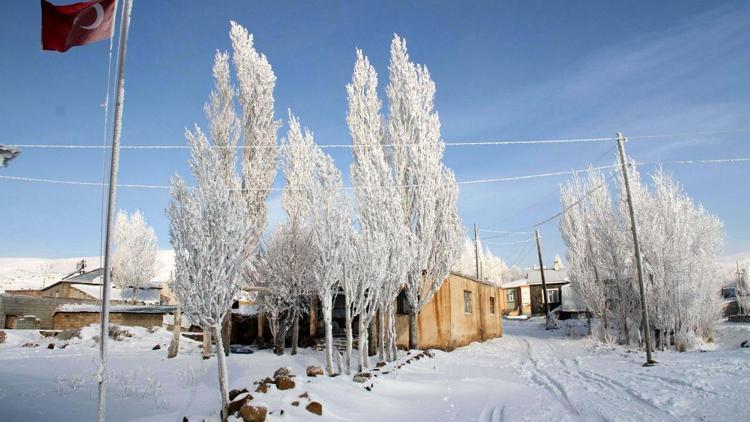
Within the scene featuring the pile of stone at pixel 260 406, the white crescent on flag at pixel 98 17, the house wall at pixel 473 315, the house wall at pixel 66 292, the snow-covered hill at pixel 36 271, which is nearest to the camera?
the white crescent on flag at pixel 98 17

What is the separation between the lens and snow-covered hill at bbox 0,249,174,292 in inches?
2294

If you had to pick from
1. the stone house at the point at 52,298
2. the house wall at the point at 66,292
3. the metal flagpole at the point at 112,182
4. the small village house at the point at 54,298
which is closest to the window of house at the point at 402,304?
the metal flagpole at the point at 112,182

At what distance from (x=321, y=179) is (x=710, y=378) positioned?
10286 mm

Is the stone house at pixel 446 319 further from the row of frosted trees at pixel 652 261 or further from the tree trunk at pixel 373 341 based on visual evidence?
the row of frosted trees at pixel 652 261

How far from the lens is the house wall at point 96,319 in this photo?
1025 inches

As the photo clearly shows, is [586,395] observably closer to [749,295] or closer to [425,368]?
[425,368]

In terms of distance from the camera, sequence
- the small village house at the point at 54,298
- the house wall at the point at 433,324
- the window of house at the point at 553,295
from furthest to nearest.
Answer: the window of house at the point at 553,295 → the small village house at the point at 54,298 → the house wall at the point at 433,324

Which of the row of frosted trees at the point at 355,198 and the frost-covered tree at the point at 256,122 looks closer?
the row of frosted trees at the point at 355,198

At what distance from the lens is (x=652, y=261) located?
20.6 m

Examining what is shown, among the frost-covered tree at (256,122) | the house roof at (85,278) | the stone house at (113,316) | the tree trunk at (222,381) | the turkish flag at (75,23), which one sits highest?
the frost-covered tree at (256,122)

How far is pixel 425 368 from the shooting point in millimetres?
14875

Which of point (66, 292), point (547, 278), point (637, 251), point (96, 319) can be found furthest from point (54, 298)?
point (547, 278)

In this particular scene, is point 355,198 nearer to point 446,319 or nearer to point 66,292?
point 446,319

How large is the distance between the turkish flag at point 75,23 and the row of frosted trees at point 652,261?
2140 cm
